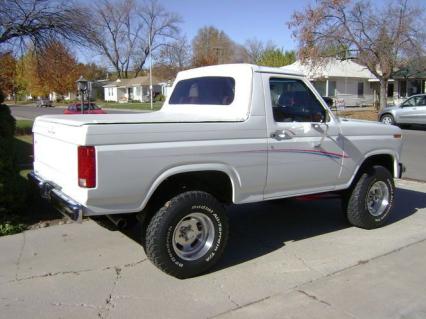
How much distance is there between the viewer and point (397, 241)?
19.0 ft

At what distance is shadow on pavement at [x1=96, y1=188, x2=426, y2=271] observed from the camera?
5438 millimetres

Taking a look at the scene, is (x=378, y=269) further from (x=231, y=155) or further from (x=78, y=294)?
(x=78, y=294)

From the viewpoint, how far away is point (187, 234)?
185 inches

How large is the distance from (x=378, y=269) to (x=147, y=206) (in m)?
2.40

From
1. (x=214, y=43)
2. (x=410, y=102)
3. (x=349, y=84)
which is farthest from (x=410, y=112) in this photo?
(x=214, y=43)

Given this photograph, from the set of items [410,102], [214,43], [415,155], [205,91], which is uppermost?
[214,43]

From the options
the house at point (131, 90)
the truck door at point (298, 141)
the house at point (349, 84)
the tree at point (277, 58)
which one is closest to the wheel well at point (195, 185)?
the truck door at point (298, 141)

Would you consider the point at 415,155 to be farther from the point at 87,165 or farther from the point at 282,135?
the point at 87,165

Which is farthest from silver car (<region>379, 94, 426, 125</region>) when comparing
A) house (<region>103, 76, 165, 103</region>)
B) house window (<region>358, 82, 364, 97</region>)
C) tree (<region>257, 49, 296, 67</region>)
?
house (<region>103, 76, 165, 103</region>)

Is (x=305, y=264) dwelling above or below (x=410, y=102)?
below

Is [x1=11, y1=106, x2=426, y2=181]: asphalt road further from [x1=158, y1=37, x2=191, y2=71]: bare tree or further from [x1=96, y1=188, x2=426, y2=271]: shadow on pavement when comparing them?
[x1=158, y1=37, x2=191, y2=71]: bare tree

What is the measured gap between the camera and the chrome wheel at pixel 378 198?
6.38m

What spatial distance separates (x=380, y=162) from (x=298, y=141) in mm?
1918

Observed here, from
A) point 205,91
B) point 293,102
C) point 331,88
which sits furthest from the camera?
point 331,88
